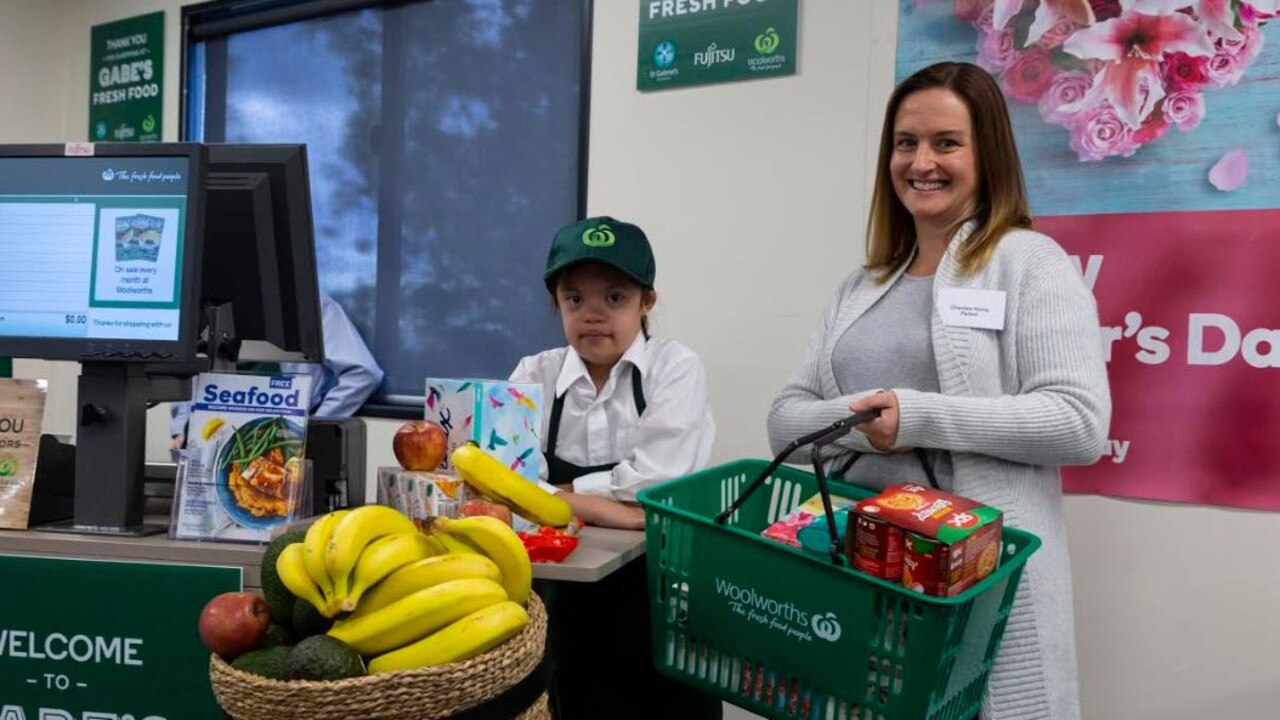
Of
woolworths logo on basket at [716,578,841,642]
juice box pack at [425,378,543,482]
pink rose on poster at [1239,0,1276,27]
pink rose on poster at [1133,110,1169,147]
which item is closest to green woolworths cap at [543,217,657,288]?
juice box pack at [425,378,543,482]

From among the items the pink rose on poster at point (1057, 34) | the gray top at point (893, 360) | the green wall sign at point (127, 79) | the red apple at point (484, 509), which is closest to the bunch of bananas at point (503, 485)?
the red apple at point (484, 509)

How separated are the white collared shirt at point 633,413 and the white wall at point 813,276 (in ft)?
2.32

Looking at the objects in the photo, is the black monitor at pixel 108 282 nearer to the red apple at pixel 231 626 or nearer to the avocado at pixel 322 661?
the red apple at pixel 231 626

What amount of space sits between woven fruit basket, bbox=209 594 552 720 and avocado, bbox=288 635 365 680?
0.02 metres

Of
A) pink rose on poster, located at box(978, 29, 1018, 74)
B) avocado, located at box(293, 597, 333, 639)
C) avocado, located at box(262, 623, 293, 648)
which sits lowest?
avocado, located at box(262, 623, 293, 648)

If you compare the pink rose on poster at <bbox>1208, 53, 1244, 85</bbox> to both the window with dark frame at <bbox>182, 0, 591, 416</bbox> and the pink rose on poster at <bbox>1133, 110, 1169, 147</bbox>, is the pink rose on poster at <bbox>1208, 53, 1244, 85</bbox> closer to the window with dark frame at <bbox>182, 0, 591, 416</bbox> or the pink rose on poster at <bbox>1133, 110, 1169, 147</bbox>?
the pink rose on poster at <bbox>1133, 110, 1169, 147</bbox>

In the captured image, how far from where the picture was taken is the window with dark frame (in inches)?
129

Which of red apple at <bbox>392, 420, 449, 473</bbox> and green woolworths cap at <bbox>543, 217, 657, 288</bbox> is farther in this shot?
green woolworths cap at <bbox>543, 217, 657, 288</bbox>

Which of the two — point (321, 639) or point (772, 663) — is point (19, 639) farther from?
point (772, 663)

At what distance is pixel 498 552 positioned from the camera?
44.9 inches

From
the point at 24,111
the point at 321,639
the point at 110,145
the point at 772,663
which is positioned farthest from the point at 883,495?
the point at 24,111

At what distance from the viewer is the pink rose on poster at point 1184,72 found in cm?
211

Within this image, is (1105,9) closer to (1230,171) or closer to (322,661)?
(1230,171)

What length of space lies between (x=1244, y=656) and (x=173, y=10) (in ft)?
14.7
